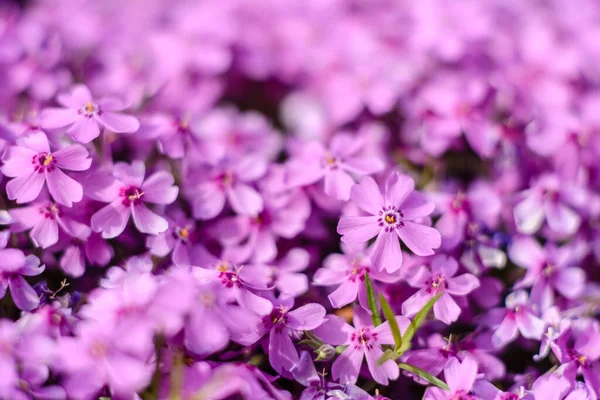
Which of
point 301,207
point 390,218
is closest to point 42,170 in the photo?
point 301,207

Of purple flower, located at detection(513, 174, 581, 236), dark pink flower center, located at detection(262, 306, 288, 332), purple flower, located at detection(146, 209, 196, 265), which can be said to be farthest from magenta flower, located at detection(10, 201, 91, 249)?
purple flower, located at detection(513, 174, 581, 236)

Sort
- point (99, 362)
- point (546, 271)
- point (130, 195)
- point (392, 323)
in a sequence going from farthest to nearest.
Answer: point (546, 271)
point (130, 195)
point (392, 323)
point (99, 362)

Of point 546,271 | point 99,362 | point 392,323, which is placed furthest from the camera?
point 546,271

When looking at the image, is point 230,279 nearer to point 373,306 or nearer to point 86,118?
point 373,306

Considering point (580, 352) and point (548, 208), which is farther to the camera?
point (548, 208)

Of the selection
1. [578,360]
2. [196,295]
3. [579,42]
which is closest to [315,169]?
[196,295]

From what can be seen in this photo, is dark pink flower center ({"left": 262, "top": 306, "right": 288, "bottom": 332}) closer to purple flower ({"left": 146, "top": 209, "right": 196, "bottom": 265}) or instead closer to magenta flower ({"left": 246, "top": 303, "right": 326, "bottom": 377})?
magenta flower ({"left": 246, "top": 303, "right": 326, "bottom": 377})
